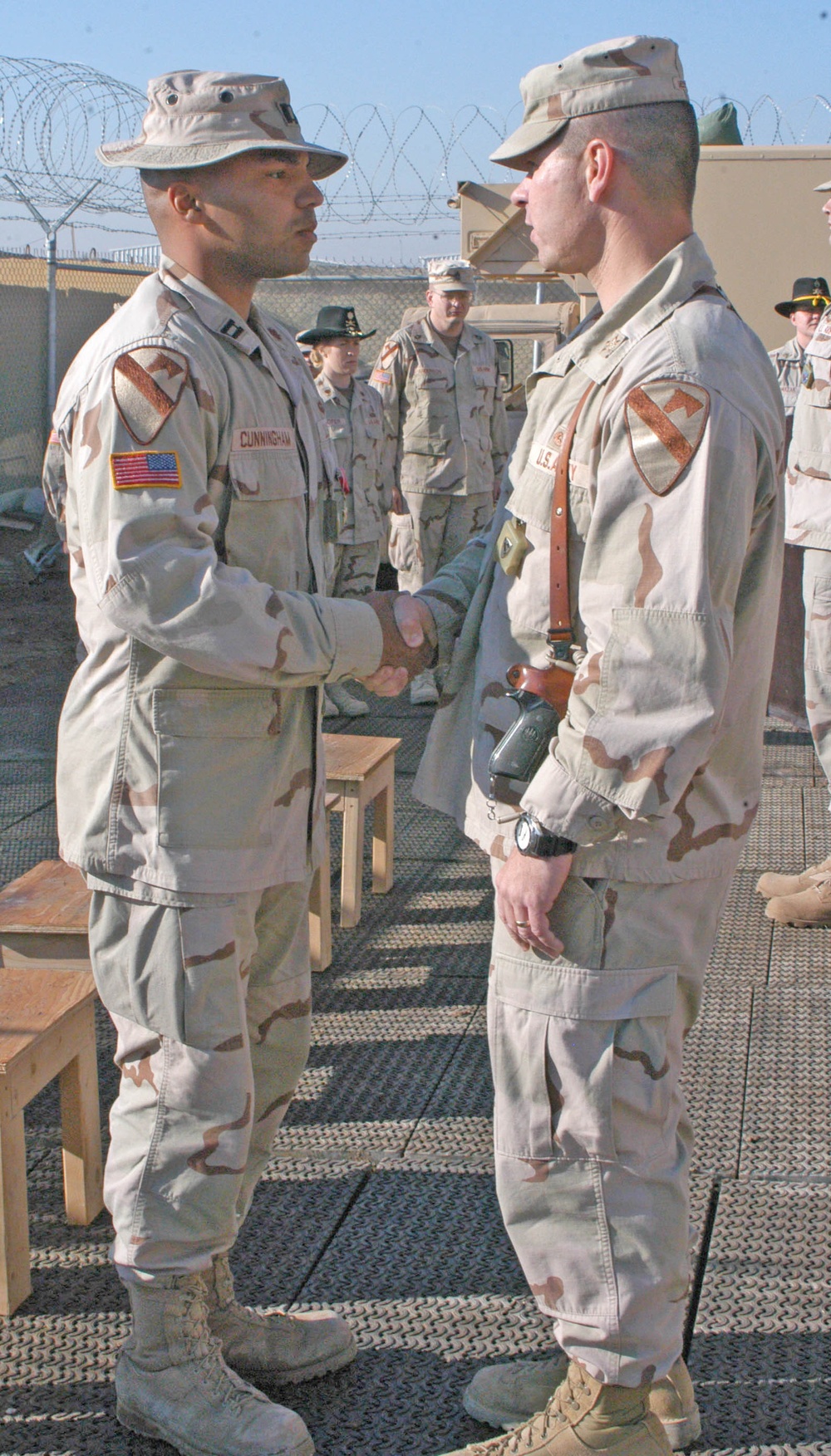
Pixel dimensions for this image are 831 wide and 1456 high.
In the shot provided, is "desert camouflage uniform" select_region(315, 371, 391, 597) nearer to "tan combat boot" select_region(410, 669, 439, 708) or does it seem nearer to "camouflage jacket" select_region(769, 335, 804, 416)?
"tan combat boot" select_region(410, 669, 439, 708)

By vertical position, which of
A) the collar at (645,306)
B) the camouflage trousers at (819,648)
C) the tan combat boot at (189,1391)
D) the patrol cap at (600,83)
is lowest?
the tan combat boot at (189,1391)

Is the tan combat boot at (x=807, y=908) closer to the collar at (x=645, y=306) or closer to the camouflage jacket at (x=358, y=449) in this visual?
the collar at (x=645, y=306)

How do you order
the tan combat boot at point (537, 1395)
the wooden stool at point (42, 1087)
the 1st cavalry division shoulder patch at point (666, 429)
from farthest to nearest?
the wooden stool at point (42, 1087)
the tan combat boot at point (537, 1395)
the 1st cavalry division shoulder patch at point (666, 429)

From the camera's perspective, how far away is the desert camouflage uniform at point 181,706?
2.09 metres

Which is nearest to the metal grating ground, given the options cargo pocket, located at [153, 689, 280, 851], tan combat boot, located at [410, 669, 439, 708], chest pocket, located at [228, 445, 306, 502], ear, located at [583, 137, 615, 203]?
cargo pocket, located at [153, 689, 280, 851]

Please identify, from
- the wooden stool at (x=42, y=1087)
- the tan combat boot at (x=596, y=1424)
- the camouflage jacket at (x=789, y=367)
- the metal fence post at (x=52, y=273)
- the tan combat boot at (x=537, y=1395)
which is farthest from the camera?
the metal fence post at (x=52, y=273)

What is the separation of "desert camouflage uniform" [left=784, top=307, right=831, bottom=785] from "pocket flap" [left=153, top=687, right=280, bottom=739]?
2955 millimetres

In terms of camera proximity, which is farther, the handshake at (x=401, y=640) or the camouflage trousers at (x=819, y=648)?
the camouflage trousers at (x=819, y=648)

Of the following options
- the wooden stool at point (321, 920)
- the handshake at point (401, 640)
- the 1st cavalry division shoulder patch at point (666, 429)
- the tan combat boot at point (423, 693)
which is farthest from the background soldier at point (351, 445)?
the 1st cavalry division shoulder patch at point (666, 429)

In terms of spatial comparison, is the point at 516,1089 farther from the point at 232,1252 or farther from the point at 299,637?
the point at 232,1252

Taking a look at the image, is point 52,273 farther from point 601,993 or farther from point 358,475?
point 601,993

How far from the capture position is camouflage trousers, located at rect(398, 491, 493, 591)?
8227mm

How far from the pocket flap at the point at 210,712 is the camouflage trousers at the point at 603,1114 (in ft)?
1.87

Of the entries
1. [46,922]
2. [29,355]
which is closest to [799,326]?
[46,922]
